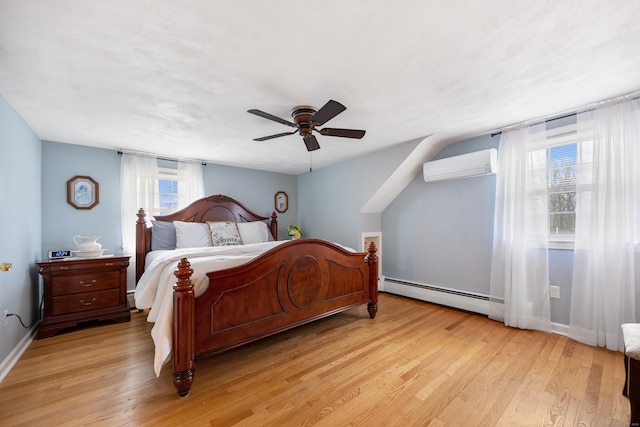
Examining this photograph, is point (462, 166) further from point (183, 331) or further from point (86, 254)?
point (86, 254)

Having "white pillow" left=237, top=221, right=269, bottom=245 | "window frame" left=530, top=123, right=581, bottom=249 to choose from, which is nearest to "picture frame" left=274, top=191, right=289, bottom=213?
"white pillow" left=237, top=221, right=269, bottom=245

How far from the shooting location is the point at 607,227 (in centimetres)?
230

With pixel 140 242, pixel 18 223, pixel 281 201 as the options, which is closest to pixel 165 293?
pixel 18 223

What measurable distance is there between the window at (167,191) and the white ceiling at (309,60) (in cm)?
123

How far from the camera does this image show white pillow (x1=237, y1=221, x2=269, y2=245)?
4.14 metres

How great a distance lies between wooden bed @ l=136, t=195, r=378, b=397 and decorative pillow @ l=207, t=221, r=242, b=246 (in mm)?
1807

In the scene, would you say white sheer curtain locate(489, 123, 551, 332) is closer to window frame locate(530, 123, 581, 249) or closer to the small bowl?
window frame locate(530, 123, 581, 249)

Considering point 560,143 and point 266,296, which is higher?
point 560,143

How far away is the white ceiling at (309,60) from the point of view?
4.28 ft

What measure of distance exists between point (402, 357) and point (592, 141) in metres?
2.60

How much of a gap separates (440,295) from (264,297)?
2.51 meters

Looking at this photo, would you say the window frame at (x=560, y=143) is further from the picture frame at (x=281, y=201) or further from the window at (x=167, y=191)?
the window at (x=167, y=191)

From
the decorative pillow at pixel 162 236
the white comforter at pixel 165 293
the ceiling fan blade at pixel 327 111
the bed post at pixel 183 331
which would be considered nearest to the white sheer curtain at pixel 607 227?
the ceiling fan blade at pixel 327 111

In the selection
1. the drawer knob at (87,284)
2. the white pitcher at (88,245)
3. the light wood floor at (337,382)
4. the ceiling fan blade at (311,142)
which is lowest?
the light wood floor at (337,382)
